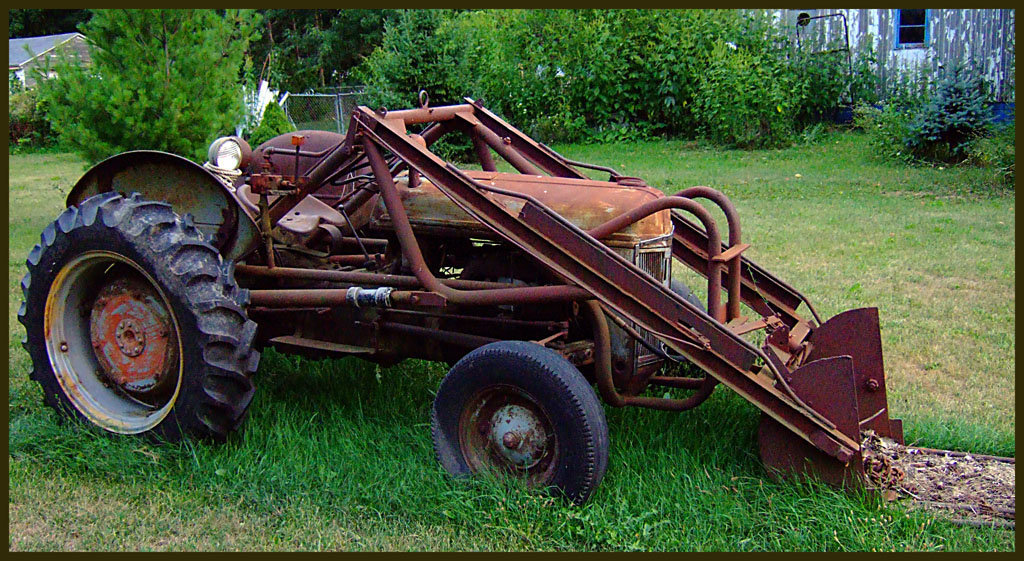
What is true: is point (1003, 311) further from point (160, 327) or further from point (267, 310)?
point (160, 327)

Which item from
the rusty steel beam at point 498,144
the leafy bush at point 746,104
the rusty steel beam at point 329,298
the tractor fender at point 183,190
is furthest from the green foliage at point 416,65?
the rusty steel beam at point 329,298

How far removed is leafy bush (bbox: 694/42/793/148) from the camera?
16.5 metres

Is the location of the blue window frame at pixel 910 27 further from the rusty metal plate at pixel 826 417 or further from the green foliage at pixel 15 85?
the green foliage at pixel 15 85

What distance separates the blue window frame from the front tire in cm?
1745

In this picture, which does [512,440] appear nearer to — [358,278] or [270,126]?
[358,278]

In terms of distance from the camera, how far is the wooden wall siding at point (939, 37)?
17375 millimetres

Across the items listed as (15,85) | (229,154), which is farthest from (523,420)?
(15,85)

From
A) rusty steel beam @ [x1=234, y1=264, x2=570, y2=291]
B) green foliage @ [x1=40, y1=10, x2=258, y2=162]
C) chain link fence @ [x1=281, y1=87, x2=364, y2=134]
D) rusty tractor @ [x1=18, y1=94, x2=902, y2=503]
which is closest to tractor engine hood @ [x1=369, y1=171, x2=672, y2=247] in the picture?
rusty tractor @ [x1=18, y1=94, x2=902, y2=503]

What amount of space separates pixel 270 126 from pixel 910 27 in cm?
1275

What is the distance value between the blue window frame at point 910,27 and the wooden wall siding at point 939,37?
0.50ft

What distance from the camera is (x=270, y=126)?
49.5 feet

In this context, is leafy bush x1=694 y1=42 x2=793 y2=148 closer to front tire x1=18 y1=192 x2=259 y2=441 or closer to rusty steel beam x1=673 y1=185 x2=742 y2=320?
rusty steel beam x1=673 y1=185 x2=742 y2=320

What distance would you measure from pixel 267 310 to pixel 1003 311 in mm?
5391

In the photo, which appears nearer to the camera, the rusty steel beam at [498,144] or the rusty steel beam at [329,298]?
the rusty steel beam at [329,298]
